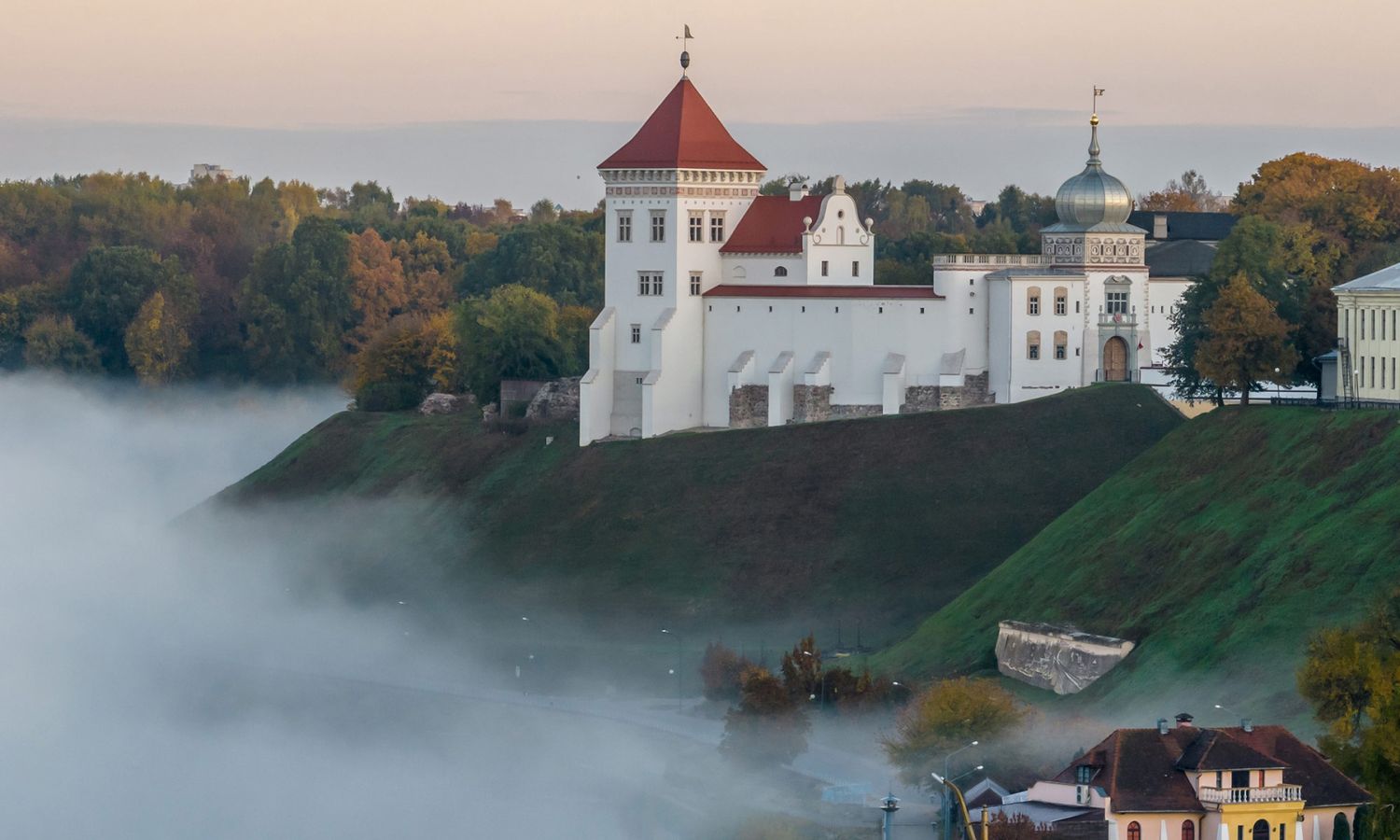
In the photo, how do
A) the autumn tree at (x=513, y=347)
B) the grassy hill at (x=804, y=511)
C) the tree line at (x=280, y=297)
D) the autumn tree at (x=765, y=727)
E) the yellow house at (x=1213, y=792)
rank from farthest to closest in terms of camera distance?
the tree line at (x=280, y=297) < the autumn tree at (x=513, y=347) < the grassy hill at (x=804, y=511) < the autumn tree at (x=765, y=727) < the yellow house at (x=1213, y=792)

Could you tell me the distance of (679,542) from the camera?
105938 millimetres

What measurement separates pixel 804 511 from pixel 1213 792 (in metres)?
39.8

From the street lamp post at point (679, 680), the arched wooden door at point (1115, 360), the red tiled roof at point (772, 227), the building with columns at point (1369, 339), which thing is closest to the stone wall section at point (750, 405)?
the red tiled roof at point (772, 227)

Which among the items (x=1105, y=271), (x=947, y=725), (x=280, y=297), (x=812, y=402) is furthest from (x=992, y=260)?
(x=280, y=297)

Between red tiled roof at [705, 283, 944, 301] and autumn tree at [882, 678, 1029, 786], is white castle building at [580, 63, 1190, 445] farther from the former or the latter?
autumn tree at [882, 678, 1029, 786]

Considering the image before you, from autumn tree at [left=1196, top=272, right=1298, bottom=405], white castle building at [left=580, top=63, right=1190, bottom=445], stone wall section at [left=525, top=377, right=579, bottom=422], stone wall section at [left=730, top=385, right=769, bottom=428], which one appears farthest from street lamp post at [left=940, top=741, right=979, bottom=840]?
stone wall section at [left=525, top=377, right=579, bottom=422]

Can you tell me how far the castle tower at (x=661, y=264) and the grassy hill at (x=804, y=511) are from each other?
174cm

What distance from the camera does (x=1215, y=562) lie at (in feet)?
283

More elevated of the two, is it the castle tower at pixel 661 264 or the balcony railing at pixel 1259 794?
the castle tower at pixel 661 264

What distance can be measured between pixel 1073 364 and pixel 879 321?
22.8ft

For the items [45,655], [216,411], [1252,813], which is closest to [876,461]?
[45,655]

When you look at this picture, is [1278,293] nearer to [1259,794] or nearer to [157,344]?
[1259,794]

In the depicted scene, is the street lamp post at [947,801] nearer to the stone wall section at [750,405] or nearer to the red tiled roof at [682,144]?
the stone wall section at [750,405]

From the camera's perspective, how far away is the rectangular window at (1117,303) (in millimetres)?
105500
